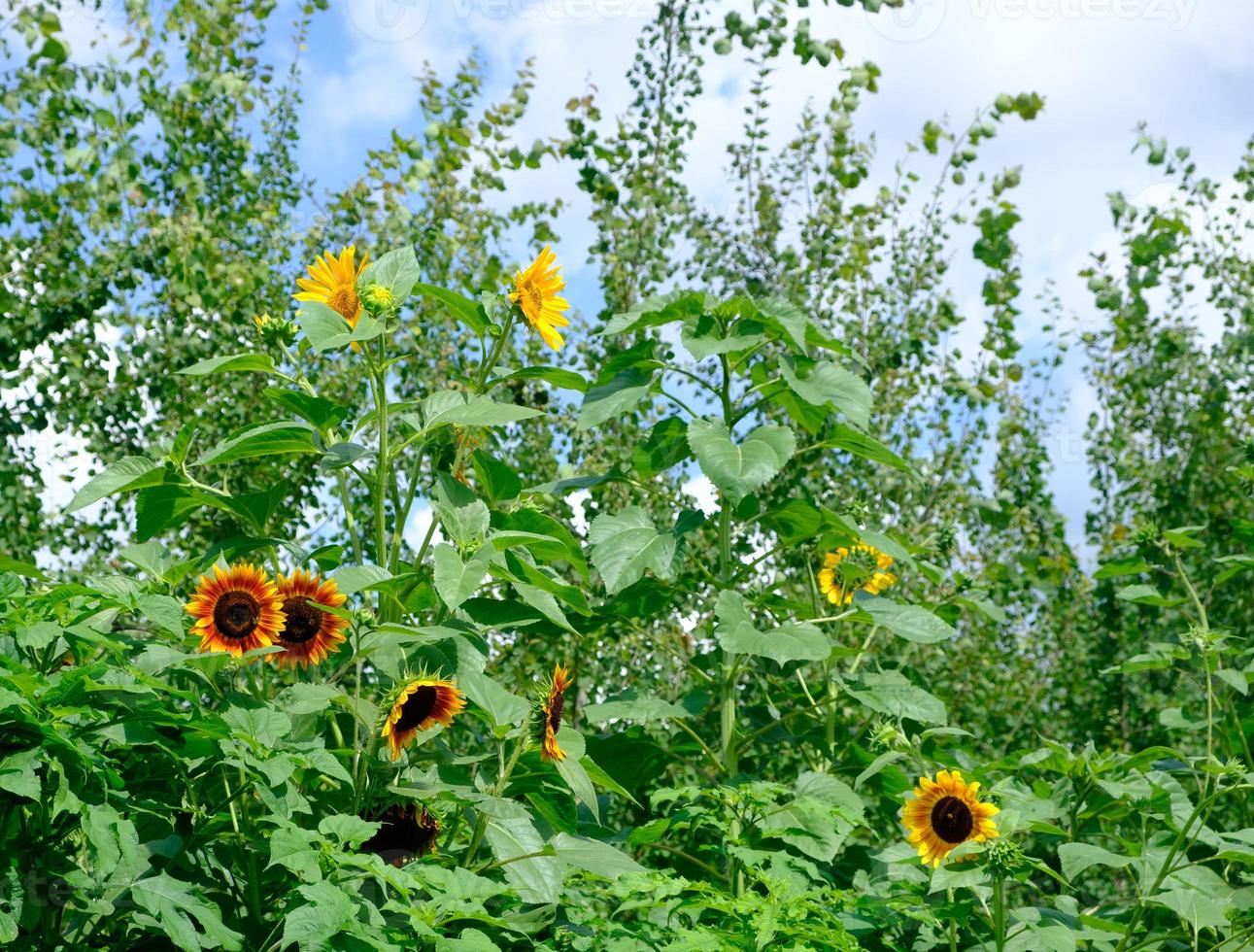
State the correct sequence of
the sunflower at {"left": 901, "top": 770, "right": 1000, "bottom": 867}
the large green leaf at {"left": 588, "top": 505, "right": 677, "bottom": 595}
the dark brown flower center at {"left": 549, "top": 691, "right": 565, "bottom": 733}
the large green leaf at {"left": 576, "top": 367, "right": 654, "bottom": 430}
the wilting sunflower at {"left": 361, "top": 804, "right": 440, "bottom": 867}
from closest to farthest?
1. the dark brown flower center at {"left": 549, "top": 691, "right": 565, "bottom": 733}
2. the wilting sunflower at {"left": 361, "top": 804, "right": 440, "bottom": 867}
3. the sunflower at {"left": 901, "top": 770, "right": 1000, "bottom": 867}
4. the large green leaf at {"left": 588, "top": 505, "right": 677, "bottom": 595}
5. the large green leaf at {"left": 576, "top": 367, "right": 654, "bottom": 430}

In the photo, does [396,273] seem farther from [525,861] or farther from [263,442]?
[525,861]

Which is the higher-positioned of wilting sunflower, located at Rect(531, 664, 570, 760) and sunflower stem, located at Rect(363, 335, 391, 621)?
sunflower stem, located at Rect(363, 335, 391, 621)

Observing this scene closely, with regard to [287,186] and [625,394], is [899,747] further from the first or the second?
[287,186]

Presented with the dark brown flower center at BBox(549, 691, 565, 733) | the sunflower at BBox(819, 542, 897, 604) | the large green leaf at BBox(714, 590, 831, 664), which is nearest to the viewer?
the dark brown flower center at BBox(549, 691, 565, 733)

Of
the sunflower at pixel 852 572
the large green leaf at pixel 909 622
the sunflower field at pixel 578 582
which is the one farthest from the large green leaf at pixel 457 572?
the sunflower at pixel 852 572

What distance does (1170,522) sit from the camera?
4.86 meters

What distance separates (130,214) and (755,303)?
8.92 ft

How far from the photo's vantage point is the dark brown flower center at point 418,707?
Result: 1789 mm

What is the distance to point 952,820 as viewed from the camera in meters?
2.14

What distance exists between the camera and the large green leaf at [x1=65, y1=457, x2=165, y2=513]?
1.95m

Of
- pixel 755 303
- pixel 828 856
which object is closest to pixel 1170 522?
pixel 755 303

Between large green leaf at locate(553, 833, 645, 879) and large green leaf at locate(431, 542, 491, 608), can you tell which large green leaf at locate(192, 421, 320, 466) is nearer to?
large green leaf at locate(431, 542, 491, 608)

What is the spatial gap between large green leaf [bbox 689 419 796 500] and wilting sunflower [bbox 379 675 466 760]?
658mm

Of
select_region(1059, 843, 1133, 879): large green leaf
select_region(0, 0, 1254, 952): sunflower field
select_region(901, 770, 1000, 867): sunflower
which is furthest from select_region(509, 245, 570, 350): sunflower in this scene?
select_region(1059, 843, 1133, 879): large green leaf
